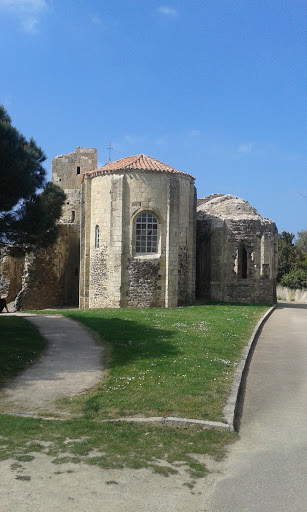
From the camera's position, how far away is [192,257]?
25891 mm

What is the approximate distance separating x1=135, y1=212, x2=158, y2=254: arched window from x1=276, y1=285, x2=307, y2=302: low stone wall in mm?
16553

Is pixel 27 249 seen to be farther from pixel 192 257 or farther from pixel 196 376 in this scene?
pixel 192 257

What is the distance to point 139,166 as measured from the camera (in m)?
24.2

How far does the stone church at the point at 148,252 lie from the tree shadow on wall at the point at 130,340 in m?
6.88

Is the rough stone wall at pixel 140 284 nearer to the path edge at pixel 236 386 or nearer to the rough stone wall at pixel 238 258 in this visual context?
the rough stone wall at pixel 238 258

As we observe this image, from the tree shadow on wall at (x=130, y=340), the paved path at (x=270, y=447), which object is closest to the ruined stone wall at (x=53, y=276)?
the tree shadow on wall at (x=130, y=340)

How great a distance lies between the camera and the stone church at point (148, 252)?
2403cm

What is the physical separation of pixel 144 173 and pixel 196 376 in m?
15.7

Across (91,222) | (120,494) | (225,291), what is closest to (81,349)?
(120,494)

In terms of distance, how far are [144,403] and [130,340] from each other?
5.13 meters

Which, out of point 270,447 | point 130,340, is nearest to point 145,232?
point 130,340

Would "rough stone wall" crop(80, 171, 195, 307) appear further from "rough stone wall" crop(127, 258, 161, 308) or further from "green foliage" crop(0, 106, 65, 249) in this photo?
"green foliage" crop(0, 106, 65, 249)

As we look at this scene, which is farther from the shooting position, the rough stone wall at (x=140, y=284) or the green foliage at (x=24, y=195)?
the rough stone wall at (x=140, y=284)

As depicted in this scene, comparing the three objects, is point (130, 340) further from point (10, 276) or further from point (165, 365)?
point (10, 276)
